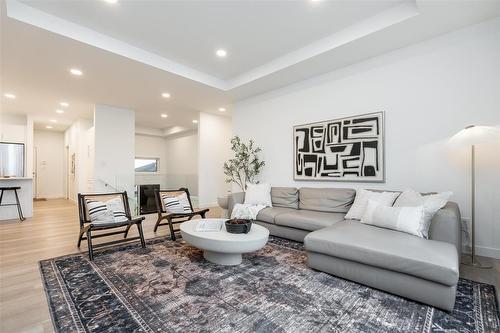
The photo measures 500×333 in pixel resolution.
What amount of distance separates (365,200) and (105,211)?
3.55 metres

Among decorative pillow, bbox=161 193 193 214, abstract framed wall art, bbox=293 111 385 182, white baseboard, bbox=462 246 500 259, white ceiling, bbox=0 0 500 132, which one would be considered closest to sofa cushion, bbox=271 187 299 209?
abstract framed wall art, bbox=293 111 385 182

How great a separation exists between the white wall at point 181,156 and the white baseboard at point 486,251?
7.13 meters

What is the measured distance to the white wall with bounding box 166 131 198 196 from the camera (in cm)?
859

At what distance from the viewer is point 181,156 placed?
968 centimetres

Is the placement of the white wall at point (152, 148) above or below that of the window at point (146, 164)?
above

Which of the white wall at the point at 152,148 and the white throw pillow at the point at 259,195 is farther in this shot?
the white wall at the point at 152,148

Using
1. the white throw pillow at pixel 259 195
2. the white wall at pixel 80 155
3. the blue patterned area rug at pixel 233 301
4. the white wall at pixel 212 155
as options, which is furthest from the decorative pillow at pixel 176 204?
the white wall at pixel 80 155

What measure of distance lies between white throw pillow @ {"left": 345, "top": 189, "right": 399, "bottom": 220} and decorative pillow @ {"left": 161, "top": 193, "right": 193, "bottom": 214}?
259 cm

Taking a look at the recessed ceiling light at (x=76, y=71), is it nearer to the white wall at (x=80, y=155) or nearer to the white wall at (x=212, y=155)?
the white wall at (x=80, y=155)

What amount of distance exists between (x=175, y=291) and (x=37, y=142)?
10.7 meters

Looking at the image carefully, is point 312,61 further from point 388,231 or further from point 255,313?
point 255,313

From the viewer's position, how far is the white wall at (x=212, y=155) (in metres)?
6.79

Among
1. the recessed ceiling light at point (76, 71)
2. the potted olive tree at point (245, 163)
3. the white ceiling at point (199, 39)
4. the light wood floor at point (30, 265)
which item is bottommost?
the light wood floor at point (30, 265)

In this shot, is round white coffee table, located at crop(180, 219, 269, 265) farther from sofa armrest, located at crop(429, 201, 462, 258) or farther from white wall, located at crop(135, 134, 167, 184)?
white wall, located at crop(135, 134, 167, 184)
